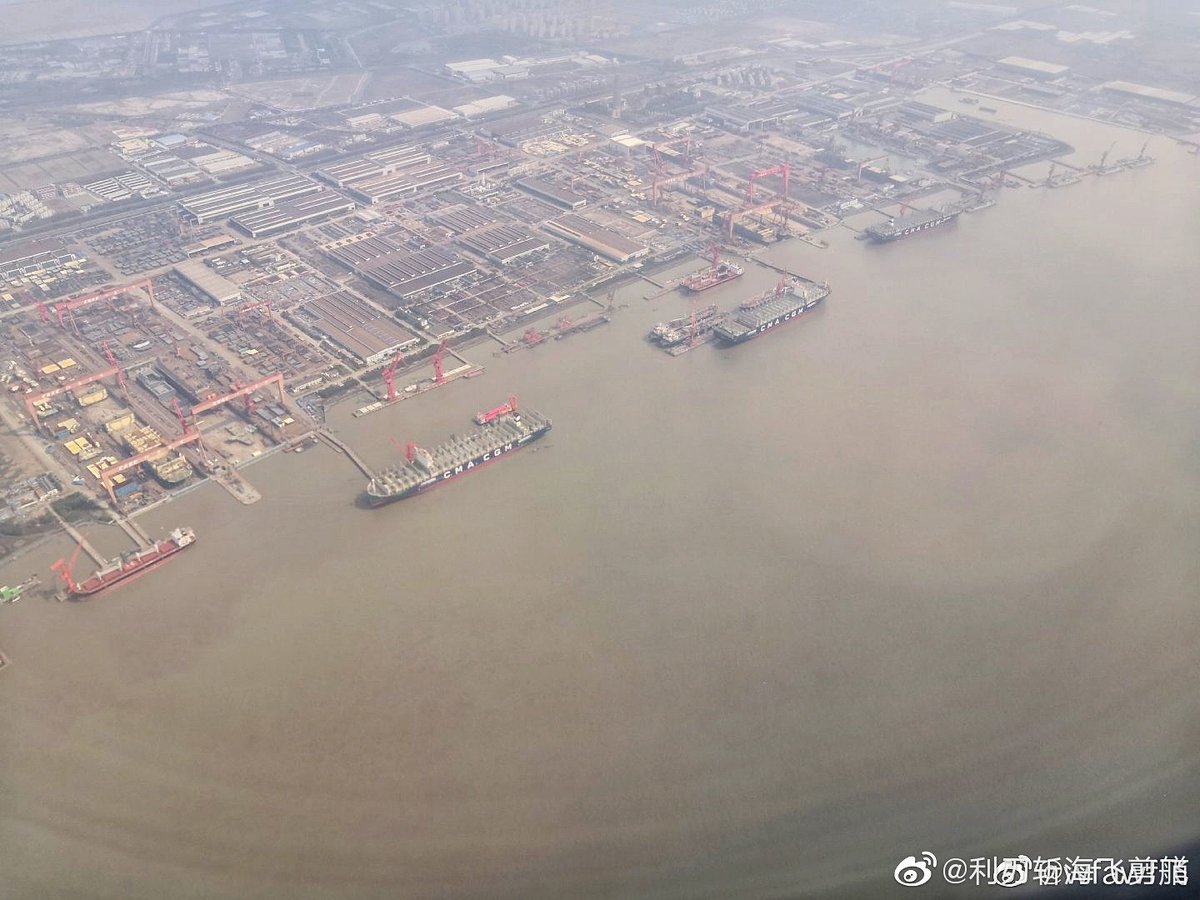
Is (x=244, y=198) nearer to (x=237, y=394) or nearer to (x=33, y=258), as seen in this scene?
(x=33, y=258)

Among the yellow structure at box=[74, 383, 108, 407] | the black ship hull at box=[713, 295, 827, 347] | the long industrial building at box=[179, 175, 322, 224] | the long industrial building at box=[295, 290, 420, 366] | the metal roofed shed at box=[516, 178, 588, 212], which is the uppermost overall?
the long industrial building at box=[179, 175, 322, 224]

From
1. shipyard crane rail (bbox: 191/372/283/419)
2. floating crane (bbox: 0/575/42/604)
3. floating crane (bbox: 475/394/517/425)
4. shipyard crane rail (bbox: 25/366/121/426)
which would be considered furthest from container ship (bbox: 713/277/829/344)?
floating crane (bbox: 0/575/42/604)

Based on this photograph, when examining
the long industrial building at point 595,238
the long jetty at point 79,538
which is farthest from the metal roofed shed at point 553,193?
the long jetty at point 79,538

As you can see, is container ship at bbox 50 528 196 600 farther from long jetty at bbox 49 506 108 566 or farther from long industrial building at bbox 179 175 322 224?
long industrial building at bbox 179 175 322 224

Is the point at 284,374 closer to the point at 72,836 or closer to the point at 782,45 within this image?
the point at 72,836

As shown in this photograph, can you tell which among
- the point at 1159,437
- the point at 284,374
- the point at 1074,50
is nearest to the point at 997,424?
the point at 1159,437
